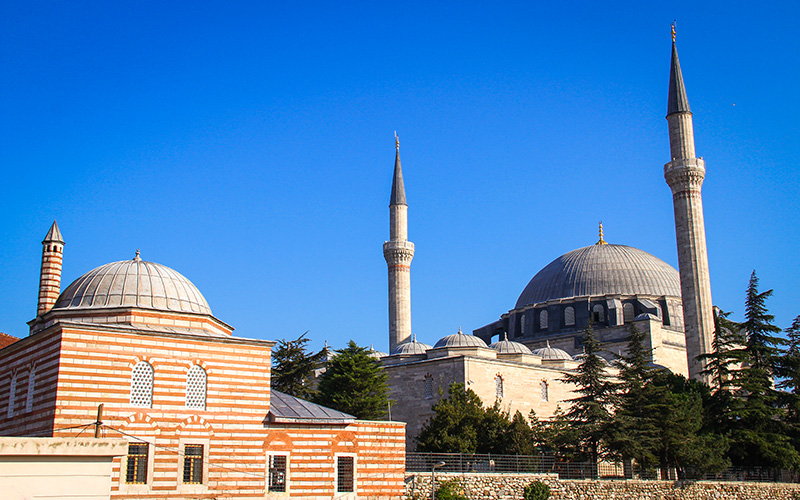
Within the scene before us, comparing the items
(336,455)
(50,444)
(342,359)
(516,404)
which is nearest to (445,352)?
(516,404)

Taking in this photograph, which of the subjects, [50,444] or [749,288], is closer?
[50,444]

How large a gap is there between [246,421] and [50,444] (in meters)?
6.35

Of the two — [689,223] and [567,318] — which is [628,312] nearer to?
[567,318]

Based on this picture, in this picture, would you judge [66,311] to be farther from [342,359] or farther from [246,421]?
[342,359]

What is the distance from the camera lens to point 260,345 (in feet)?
52.1

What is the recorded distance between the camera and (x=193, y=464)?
48.2 ft

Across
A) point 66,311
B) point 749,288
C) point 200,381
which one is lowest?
point 200,381

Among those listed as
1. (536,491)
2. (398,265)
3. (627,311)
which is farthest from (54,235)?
(627,311)

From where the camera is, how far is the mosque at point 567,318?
28.5 metres

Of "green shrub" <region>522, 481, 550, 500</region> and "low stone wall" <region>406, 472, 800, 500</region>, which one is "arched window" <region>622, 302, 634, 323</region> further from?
"green shrub" <region>522, 481, 550, 500</region>

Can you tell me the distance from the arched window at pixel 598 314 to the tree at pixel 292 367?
1611cm

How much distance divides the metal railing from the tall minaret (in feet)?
44.9

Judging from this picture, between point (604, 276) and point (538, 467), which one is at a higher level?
point (604, 276)

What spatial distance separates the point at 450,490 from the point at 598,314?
22.3 m
